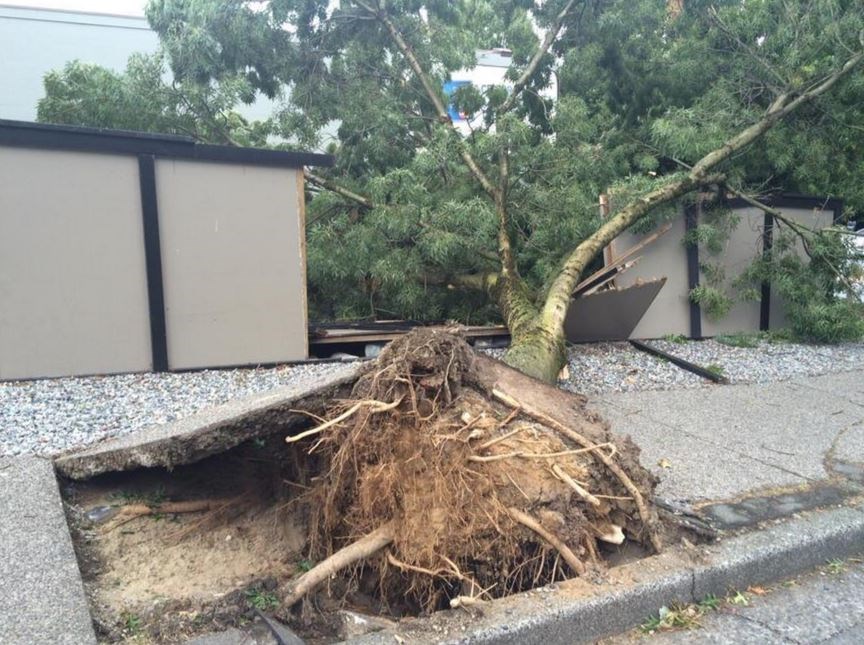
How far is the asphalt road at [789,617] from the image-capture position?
335 centimetres

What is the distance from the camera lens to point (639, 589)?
3.45 meters

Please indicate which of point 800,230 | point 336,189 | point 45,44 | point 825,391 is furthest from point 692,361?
point 45,44

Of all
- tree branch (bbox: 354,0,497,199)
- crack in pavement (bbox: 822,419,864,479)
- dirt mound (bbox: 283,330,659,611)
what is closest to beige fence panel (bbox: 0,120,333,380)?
tree branch (bbox: 354,0,497,199)

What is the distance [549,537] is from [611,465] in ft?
1.79

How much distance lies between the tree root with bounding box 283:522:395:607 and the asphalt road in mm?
1099

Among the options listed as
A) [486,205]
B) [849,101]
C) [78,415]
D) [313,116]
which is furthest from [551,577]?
[849,101]

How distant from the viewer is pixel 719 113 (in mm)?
9469

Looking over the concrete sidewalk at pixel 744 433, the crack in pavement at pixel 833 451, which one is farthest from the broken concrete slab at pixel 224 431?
the crack in pavement at pixel 833 451

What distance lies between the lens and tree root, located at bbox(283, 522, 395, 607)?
11.0 ft

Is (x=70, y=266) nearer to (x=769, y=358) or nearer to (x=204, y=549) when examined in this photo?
(x=204, y=549)

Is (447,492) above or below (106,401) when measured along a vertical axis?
below

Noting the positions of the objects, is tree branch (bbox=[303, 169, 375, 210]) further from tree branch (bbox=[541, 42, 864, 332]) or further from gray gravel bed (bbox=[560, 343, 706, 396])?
gray gravel bed (bbox=[560, 343, 706, 396])

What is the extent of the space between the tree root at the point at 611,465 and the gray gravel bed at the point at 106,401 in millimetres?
2835

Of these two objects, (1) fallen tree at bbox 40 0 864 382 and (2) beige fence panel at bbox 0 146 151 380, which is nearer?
(2) beige fence panel at bbox 0 146 151 380
